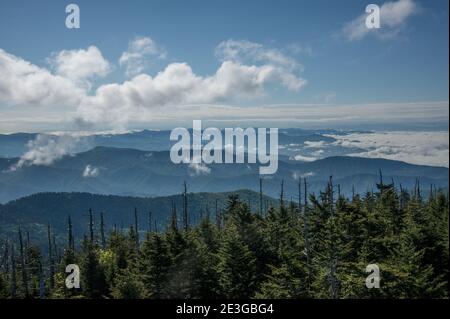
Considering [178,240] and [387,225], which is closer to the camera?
[178,240]

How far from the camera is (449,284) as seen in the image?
31.2 meters

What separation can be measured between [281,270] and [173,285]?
8.13 meters

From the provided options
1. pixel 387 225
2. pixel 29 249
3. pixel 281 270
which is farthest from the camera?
pixel 29 249

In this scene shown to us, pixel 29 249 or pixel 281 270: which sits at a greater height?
pixel 281 270

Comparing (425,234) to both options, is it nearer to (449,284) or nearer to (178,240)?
(449,284)

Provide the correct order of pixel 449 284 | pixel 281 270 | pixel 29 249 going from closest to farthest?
pixel 449 284 < pixel 281 270 < pixel 29 249

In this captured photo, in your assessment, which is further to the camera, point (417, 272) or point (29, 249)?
point (29, 249)
